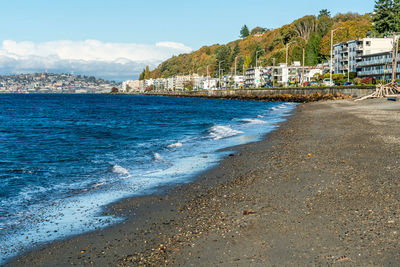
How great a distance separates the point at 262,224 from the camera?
759 cm

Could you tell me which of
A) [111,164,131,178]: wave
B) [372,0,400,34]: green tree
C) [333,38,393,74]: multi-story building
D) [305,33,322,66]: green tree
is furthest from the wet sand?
[305,33,322,66]: green tree

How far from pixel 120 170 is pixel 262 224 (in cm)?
944

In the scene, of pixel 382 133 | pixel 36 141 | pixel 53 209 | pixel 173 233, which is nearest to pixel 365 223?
pixel 173 233

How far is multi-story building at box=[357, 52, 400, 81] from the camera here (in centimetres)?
10397

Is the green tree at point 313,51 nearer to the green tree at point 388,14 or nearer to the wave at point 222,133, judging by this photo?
the green tree at point 388,14

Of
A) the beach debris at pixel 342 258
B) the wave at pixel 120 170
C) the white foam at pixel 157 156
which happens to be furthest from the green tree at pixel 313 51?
the beach debris at pixel 342 258

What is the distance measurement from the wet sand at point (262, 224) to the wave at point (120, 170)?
3537mm

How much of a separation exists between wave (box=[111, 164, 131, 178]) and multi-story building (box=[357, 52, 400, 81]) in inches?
3989

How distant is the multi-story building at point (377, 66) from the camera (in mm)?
103975

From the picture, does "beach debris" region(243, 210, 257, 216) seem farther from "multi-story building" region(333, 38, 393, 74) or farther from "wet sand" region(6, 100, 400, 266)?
"multi-story building" region(333, 38, 393, 74)

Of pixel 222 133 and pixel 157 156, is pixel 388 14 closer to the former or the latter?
pixel 222 133

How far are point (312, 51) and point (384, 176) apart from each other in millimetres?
170583

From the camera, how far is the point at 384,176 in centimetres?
1054

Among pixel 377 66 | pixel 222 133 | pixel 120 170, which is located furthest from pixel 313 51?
pixel 120 170
